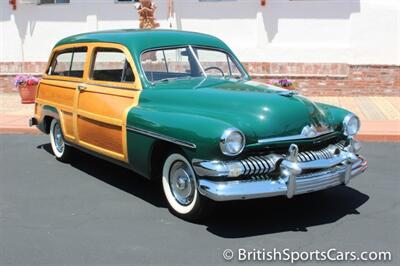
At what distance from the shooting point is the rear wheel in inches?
259

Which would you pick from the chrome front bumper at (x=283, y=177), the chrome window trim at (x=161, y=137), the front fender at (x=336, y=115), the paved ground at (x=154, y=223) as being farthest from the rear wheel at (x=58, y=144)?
the front fender at (x=336, y=115)

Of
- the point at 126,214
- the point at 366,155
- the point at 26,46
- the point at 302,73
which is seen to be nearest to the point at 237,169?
the point at 126,214

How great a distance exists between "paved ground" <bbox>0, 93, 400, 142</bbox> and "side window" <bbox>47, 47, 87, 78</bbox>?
239 centimetres

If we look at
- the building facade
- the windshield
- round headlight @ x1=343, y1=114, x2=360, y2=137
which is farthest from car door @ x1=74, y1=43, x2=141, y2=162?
the building facade

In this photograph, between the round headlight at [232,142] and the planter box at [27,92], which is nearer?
the round headlight at [232,142]

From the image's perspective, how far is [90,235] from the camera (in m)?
4.18

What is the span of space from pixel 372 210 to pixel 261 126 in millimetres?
1428

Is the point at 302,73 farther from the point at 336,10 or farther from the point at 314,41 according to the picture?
the point at 336,10

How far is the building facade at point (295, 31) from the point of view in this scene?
12250mm

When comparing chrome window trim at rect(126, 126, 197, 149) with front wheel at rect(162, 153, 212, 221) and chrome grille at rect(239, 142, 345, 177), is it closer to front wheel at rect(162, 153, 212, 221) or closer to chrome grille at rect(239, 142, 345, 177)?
front wheel at rect(162, 153, 212, 221)

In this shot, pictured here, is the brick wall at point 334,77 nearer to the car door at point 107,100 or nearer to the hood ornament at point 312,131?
the car door at point 107,100

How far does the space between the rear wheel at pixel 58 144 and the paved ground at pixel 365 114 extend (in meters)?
2.20

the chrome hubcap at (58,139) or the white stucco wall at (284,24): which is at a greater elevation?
the white stucco wall at (284,24)

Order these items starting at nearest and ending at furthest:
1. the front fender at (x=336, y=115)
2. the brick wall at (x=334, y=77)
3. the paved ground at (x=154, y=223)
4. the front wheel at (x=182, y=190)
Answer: the paved ground at (x=154, y=223) → the front wheel at (x=182, y=190) → the front fender at (x=336, y=115) → the brick wall at (x=334, y=77)
